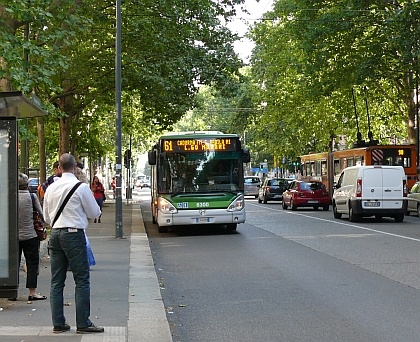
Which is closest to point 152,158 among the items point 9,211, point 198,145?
point 198,145

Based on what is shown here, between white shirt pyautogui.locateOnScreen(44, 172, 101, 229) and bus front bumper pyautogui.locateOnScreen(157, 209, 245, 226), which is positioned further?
bus front bumper pyautogui.locateOnScreen(157, 209, 245, 226)

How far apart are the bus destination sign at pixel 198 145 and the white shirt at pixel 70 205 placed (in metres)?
14.1

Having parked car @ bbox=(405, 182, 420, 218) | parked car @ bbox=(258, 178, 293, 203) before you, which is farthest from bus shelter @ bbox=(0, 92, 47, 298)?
parked car @ bbox=(258, 178, 293, 203)

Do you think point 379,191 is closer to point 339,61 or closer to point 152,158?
point 152,158

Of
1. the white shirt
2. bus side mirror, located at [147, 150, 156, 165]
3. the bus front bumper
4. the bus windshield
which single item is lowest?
the bus front bumper

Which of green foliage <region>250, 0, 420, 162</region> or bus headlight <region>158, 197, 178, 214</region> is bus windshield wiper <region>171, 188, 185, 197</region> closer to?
bus headlight <region>158, 197, 178, 214</region>

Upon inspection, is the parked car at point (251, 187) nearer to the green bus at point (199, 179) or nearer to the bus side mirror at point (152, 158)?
the bus side mirror at point (152, 158)

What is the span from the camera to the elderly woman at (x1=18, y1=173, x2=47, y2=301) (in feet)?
33.2

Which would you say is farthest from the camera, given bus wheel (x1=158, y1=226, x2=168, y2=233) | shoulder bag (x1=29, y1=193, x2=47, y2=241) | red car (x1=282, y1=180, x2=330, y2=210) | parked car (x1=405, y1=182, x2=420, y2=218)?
red car (x1=282, y1=180, x2=330, y2=210)

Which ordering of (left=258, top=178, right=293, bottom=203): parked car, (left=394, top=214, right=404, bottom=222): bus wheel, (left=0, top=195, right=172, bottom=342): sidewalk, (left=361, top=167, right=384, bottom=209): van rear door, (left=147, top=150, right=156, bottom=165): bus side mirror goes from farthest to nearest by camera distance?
1. (left=258, top=178, right=293, bottom=203): parked car
2. (left=394, top=214, right=404, bottom=222): bus wheel
3. (left=361, top=167, right=384, bottom=209): van rear door
4. (left=147, top=150, right=156, bottom=165): bus side mirror
5. (left=0, top=195, right=172, bottom=342): sidewalk

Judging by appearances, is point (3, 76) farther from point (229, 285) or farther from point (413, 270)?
point (413, 270)

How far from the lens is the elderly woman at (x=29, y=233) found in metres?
10.1

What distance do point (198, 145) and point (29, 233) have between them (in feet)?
39.3

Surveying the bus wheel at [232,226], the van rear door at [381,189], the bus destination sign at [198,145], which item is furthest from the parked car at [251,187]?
the bus destination sign at [198,145]
